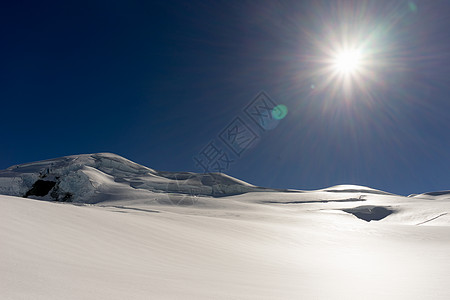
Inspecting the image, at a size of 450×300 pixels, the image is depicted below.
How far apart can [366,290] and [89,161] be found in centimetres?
4477

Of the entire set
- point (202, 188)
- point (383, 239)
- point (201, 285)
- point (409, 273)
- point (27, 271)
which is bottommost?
point (27, 271)

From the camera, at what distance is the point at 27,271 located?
7.77ft

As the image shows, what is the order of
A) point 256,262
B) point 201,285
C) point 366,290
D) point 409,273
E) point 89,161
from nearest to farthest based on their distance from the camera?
point 201,285
point 366,290
point 409,273
point 256,262
point 89,161

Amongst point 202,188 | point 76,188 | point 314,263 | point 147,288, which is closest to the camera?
point 147,288

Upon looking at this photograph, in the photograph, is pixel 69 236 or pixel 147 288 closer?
pixel 147 288

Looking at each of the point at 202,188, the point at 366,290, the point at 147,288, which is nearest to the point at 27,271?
the point at 147,288

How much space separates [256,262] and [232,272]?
1.33 metres

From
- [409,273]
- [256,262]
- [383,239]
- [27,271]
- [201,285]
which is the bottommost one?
[27,271]

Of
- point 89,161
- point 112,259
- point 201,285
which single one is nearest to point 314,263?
point 201,285

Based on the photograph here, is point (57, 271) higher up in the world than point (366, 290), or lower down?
lower down

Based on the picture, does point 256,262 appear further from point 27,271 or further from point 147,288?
point 27,271

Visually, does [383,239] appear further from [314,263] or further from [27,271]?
[27,271]

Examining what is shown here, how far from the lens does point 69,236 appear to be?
4152 millimetres

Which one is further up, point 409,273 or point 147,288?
point 409,273
